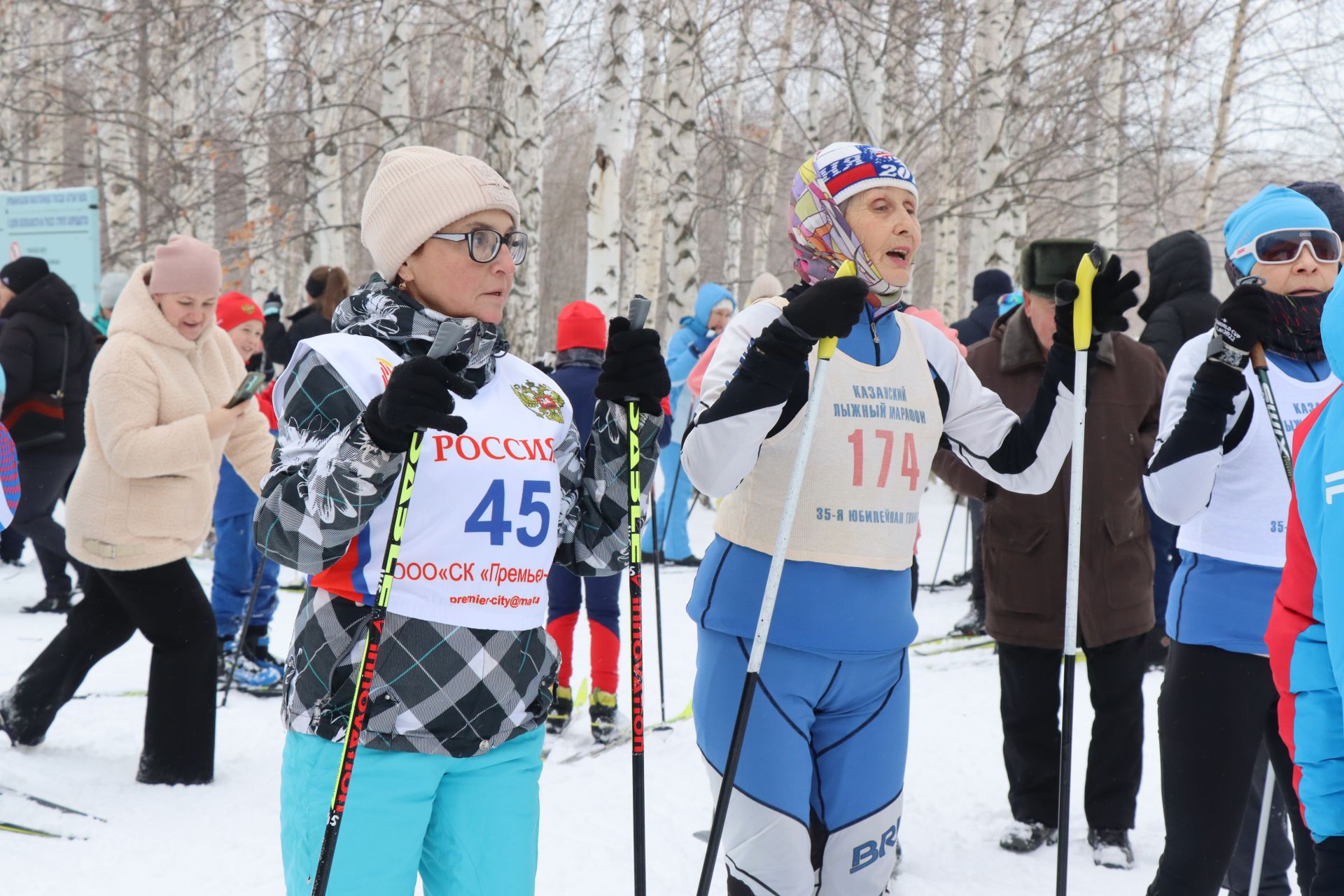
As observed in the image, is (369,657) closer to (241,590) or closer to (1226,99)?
(241,590)

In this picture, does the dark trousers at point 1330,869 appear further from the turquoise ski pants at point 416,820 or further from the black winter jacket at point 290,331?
the black winter jacket at point 290,331

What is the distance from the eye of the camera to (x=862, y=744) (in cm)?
246

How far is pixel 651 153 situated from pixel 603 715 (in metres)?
12.6

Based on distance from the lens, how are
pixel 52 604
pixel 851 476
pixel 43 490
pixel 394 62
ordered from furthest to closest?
pixel 394 62 < pixel 52 604 < pixel 43 490 < pixel 851 476

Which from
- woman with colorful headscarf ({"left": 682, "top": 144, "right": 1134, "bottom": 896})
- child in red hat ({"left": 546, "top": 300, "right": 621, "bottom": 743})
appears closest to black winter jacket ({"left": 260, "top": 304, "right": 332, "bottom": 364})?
child in red hat ({"left": 546, "top": 300, "right": 621, "bottom": 743})

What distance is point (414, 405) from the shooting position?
1735mm

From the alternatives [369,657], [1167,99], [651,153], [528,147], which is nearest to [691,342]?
[528,147]

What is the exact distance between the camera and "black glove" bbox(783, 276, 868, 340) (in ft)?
7.10

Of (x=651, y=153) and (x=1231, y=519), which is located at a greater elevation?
(x=651, y=153)

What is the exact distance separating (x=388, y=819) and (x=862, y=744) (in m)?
1.05

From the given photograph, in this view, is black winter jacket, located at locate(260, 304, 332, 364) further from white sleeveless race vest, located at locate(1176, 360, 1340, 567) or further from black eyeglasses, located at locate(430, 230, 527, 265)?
white sleeveless race vest, located at locate(1176, 360, 1340, 567)

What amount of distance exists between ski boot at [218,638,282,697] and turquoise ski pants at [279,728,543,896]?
158 inches

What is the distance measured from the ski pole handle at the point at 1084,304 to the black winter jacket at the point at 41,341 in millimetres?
5917

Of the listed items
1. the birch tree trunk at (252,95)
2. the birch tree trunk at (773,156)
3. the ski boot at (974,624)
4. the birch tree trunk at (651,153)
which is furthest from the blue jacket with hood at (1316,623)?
the birch tree trunk at (773,156)
